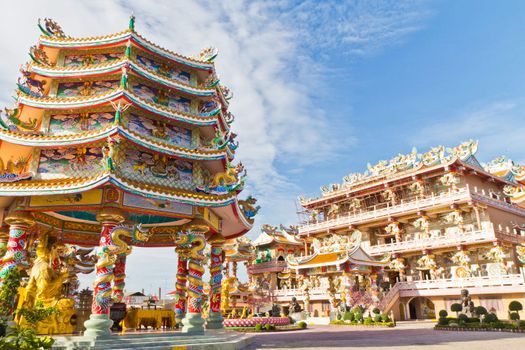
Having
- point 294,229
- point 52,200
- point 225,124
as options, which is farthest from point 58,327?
point 294,229

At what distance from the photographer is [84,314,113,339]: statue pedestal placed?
37.6ft

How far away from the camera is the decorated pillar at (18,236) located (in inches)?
514

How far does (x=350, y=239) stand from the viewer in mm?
46219

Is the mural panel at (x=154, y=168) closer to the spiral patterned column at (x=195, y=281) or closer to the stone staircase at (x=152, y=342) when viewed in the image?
the spiral patterned column at (x=195, y=281)

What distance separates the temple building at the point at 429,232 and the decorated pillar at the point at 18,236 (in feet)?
77.5

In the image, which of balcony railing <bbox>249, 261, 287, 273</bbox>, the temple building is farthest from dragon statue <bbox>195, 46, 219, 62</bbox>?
balcony railing <bbox>249, 261, 287, 273</bbox>

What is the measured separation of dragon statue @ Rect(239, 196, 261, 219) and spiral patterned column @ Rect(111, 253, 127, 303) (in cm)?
586

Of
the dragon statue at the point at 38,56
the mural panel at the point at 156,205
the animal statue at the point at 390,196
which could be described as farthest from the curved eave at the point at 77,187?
the animal statue at the point at 390,196

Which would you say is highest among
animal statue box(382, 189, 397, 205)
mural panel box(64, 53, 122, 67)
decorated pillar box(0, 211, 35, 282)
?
animal statue box(382, 189, 397, 205)

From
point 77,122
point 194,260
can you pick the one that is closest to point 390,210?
point 194,260

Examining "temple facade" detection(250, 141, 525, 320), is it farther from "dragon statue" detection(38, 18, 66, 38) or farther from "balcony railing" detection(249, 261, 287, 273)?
"dragon statue" detection(38, 18, 66, 38)

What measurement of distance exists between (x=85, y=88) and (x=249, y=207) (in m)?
8.81

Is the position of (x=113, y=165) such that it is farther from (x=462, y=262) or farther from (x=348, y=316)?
(x=462, y=262)

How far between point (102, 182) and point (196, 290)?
5.19 meters
